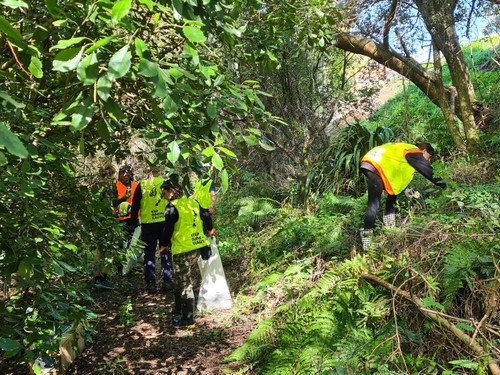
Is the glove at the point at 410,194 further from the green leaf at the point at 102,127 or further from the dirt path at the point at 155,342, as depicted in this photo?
the green leaf at the point at 102,127

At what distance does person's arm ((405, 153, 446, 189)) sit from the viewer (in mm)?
4434

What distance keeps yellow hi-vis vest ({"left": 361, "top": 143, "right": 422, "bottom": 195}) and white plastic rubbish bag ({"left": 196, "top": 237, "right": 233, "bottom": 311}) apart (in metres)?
2.54

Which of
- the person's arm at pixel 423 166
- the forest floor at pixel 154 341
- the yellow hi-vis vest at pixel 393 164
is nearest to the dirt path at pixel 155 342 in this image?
the forest floor at pixel 154 341

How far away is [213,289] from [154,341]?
1043 millimetres

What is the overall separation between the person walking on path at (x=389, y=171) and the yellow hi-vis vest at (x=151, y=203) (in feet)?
10.3

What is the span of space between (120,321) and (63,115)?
4173 millimetres

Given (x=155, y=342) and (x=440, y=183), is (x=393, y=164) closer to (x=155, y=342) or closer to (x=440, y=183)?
(x=440, y=183)

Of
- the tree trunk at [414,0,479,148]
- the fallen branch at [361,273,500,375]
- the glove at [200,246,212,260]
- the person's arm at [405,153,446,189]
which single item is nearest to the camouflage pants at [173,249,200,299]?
the glove at [200,246,212,260]

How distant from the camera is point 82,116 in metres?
1.33

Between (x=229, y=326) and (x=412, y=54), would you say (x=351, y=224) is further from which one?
(x=412, y=54)

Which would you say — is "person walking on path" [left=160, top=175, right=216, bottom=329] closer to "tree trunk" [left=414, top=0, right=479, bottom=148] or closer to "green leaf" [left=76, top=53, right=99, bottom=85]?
"green leaf" [left=76, top=53, right=99, bottom=85]

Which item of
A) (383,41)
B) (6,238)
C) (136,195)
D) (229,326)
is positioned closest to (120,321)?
(229,326)

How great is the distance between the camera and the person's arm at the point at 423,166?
14.5ft

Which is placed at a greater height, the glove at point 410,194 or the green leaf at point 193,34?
the green leaf at point 193,34
